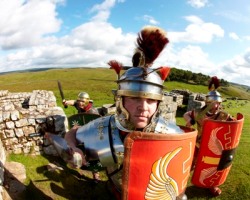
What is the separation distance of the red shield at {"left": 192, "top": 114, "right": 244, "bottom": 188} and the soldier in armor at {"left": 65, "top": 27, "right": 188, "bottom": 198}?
1930 mm

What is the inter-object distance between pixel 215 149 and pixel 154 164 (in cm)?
270

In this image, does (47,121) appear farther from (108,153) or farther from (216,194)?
(216,194)

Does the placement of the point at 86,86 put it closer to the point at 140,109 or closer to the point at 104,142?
the point at 104,142

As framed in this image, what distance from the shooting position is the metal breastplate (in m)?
2.86

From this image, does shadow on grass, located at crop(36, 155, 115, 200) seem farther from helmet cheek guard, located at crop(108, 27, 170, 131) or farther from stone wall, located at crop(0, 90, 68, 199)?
helmet cheek guard, located at crop(108, 27, 170, 131)

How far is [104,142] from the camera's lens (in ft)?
9.53

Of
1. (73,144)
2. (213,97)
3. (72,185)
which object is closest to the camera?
(73,144)

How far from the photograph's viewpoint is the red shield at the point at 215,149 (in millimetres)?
4660

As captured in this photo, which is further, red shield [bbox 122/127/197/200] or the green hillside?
the green hillside

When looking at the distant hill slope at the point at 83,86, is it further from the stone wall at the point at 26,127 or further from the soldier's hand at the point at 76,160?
the soldier's hand at the point at 76,160

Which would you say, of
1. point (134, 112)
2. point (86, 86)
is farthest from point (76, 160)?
point (86, 86)

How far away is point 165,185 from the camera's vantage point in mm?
2604

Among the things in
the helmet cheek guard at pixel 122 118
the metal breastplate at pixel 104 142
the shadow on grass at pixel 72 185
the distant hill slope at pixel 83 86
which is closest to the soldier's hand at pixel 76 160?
the metal breastplate at pixel 104 142

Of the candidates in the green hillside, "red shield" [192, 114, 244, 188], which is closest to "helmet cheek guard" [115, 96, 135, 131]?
"red shield" [192, 114, 244, 188]
